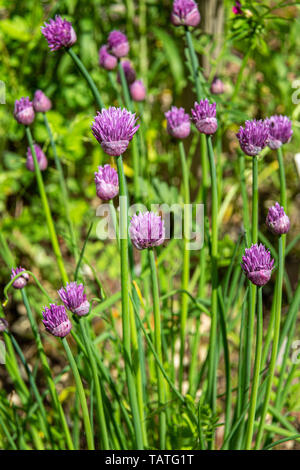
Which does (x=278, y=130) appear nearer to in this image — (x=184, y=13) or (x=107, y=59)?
(x=184, y=13)

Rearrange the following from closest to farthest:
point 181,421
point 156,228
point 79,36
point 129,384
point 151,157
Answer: point 156,228, point 129,384, point 181,421, point 79,36, point 151,157

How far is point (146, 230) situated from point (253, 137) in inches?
8.3

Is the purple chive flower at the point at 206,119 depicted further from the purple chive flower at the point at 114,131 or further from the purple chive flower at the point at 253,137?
the purple chive flower at the point at 114,131

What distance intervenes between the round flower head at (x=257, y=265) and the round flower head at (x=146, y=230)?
124 mm

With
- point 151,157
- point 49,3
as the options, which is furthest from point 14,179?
point 49,3

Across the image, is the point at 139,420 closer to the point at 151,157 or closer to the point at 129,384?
the point at 129,384

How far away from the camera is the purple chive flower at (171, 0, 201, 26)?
2.91ft

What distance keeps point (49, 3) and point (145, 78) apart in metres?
0.45

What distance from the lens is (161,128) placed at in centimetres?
192

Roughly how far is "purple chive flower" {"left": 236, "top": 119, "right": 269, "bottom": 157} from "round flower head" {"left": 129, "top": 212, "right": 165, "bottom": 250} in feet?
0.57

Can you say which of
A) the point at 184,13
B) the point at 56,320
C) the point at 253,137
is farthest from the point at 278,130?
the point at 56,320

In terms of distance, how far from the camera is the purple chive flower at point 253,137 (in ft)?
2.33

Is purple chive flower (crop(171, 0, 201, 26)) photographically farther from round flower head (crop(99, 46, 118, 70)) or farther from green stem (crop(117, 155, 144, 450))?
green stem (crop(117, 155, 144, 450))

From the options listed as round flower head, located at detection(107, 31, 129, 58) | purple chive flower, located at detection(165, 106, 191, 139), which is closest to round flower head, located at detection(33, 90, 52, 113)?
round flower head, located at detection(107, 31, 129, 58)
